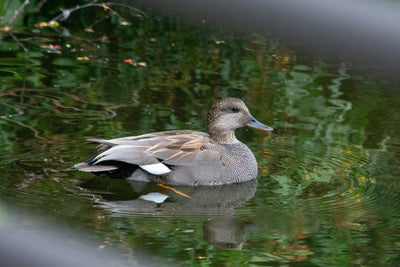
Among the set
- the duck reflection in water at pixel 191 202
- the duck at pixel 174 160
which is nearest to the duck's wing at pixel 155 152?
the duck at pixel 174 160

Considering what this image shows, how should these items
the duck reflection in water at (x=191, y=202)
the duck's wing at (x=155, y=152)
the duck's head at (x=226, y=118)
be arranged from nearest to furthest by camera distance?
the duck reflection in water at (x=191, y=202)
the duck's wing at (x=155, y=152)
the duck's head at (x=226, y=118)

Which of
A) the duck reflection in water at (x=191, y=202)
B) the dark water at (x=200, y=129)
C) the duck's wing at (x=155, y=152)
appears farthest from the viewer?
the duck's wing at (x=155, y=152)

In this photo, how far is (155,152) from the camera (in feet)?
21.3

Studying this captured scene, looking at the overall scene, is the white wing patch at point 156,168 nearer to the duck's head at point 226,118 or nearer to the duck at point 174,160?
the duck at point 174,160

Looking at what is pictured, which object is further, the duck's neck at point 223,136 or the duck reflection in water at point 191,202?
the duck's neck at point 223,136

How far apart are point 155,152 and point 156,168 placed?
15 centimetres

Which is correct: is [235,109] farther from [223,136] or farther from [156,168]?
[156,168]

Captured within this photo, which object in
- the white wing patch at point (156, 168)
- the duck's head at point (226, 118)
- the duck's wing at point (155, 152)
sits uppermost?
the duck's head at point (226, 118)

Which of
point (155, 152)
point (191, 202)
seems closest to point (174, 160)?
point (155, 152)

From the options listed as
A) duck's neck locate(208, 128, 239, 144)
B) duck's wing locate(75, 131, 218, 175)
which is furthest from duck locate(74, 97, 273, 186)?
duck's neck locate(208, 128, 239, 144)

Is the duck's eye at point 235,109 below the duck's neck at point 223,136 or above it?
above

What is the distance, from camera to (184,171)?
6.47 metres

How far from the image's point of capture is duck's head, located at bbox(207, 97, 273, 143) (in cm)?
695

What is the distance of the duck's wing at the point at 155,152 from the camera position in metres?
6.32
